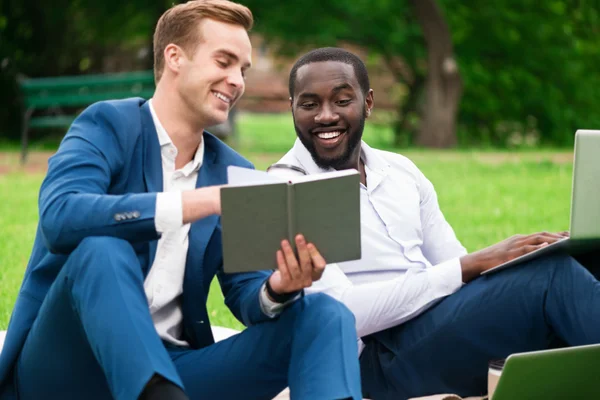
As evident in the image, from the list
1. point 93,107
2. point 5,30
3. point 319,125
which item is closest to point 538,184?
point 319,125

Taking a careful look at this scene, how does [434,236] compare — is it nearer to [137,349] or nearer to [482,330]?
[482,330]

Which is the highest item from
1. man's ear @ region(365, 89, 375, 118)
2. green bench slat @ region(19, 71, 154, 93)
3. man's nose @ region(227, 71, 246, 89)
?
green bench slat @ region(19, 71, 154, 93)

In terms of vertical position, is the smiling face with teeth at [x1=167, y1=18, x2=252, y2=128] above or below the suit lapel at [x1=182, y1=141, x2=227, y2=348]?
above

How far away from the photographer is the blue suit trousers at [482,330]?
2979mm

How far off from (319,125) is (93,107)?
79 cm

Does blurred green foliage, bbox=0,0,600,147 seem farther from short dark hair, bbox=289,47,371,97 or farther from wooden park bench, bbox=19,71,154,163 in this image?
short dark hair, bbox=289,47,371,97

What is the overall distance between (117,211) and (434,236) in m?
1.32

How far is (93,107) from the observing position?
2.97 metres

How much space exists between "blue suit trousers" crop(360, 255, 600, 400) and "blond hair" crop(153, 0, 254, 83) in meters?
1.07

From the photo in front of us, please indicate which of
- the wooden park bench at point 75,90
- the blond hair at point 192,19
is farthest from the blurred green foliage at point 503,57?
the blond hair at point 192,19

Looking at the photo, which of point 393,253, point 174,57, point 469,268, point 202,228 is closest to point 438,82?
point 393,253

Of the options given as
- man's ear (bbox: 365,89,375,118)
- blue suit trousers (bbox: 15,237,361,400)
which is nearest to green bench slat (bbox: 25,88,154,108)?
man's ear (bbox: 365,89,375,118)

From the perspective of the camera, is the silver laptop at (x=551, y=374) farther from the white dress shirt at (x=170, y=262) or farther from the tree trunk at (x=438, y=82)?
the tree trunk at (x=438, y=82)

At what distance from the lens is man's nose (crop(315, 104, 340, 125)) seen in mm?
3391
